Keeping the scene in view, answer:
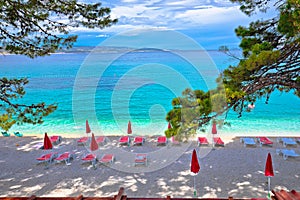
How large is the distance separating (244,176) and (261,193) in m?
1.17

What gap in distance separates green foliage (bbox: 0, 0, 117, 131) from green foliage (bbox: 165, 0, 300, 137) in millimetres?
3143

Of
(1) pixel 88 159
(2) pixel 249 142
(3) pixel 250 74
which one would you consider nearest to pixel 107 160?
(1) pixel 88 159

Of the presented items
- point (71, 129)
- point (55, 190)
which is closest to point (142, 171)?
point (55, 190)

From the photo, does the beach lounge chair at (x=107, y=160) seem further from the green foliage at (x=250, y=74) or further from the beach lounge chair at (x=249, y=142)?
the beach lounge chair at (x=249, y=142)

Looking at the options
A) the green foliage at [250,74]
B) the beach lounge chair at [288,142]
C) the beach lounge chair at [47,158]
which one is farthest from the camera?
the beach lounge chair at [288,142]

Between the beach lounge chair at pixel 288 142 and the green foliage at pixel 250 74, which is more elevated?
the green foliage at pixel 250 74

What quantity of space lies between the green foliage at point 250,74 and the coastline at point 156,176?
2.75 metres

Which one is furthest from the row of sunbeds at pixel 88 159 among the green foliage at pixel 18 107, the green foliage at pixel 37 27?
the green foliage at pixel 18 107

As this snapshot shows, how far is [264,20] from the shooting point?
5.56 metres

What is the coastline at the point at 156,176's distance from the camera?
696cm

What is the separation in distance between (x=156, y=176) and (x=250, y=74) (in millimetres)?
4739

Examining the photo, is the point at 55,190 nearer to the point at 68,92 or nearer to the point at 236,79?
the point at 236,79

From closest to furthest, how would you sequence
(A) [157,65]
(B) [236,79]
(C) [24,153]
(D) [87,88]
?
(B) [236,79] → (C) [24,153] → (D) [87,88] → (A) [157,65]

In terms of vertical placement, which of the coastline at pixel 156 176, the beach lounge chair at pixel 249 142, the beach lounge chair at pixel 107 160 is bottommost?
the coastline at pixel 156 176
